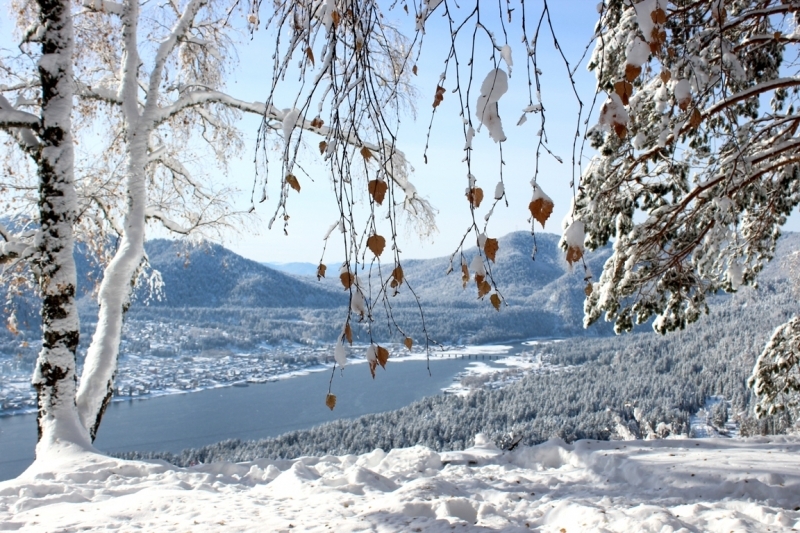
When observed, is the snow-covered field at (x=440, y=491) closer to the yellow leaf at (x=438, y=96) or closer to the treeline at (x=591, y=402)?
the yellow leaf at (x=438, y=96)

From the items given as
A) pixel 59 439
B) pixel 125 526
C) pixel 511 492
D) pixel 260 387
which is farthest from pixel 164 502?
pixel 260 387

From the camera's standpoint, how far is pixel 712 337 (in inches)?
2756

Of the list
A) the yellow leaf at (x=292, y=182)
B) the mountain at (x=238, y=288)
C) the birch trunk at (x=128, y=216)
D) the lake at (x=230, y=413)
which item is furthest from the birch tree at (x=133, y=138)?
the mountain at (x=238, y=288)

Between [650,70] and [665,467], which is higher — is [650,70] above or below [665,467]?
above

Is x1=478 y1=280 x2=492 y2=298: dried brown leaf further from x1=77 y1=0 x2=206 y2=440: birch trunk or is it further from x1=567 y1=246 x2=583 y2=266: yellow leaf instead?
x1=77 y1=0 x2=206 y2=440: birch trunk

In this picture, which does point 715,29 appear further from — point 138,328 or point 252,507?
point 138,328

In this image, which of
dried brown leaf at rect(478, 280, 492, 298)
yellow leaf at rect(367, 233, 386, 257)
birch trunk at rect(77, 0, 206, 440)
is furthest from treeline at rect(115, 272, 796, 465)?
yellow leaf at rect(367, 233, 386, 257)

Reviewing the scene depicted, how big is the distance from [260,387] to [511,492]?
52.9 metres

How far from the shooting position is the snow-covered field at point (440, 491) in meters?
2.28

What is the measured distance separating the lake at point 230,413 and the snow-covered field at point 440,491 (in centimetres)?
2696

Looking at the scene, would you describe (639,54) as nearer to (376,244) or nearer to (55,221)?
(376,244)

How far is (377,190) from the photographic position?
1.03 m

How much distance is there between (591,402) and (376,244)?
4987 cm

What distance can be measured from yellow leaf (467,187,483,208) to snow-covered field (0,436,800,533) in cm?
151
